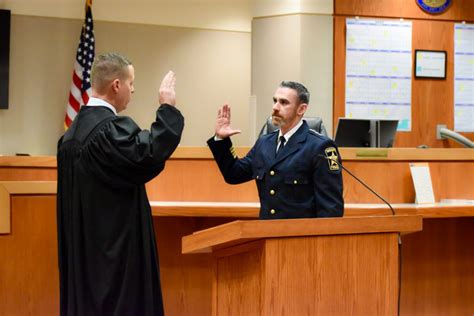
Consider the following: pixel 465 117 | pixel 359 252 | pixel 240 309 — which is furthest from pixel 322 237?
pixel 465 117

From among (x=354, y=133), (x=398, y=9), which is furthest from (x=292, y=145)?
(x=398, y=9)

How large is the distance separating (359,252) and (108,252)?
2.92 feet

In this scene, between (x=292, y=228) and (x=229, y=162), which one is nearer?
(x=292, y=228)

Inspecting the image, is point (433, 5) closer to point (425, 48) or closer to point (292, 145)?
point (425, 48)

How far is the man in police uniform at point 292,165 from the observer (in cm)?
319

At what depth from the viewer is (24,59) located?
777 cm

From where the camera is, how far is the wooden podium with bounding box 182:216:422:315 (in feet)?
7.55

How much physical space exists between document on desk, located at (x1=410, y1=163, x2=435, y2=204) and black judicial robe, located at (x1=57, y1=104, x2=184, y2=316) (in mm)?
2137

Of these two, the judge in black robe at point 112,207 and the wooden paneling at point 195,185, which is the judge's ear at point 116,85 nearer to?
the judge in black robe at point 112,207

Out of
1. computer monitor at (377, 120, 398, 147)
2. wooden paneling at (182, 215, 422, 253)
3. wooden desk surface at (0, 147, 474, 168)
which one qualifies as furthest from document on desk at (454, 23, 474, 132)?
wooden paneling at (182, 215, 422, 253)

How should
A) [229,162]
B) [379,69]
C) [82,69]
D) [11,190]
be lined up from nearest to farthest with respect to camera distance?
[229,162] → [11,190] → [379,69] → [82,69]

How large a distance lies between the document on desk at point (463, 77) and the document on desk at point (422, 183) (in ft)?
11.0

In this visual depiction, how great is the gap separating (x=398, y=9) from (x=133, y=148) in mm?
5388

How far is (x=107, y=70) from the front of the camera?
2766mm
